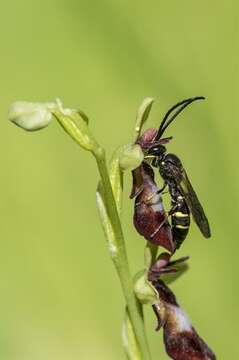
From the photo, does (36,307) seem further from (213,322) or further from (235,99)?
(235,99)

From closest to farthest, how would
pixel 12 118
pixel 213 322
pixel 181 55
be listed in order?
pixel 12 118
pixel 213 322
pixel 181 55

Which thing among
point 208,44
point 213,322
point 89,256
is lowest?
point 213,322

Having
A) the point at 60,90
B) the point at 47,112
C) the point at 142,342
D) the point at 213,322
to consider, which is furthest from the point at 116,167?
→ the point at 60,90

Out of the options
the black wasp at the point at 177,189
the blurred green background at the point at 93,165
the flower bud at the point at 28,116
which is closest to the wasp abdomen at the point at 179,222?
the black wasp at the point at 177,189

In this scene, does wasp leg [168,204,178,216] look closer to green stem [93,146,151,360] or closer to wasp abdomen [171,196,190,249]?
wasp abdomen [171,196,190,249]

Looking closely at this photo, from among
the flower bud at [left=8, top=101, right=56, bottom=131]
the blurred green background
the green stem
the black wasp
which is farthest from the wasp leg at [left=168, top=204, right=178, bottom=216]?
the blurred green background

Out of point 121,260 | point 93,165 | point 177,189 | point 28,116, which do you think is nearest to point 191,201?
point 177,189
